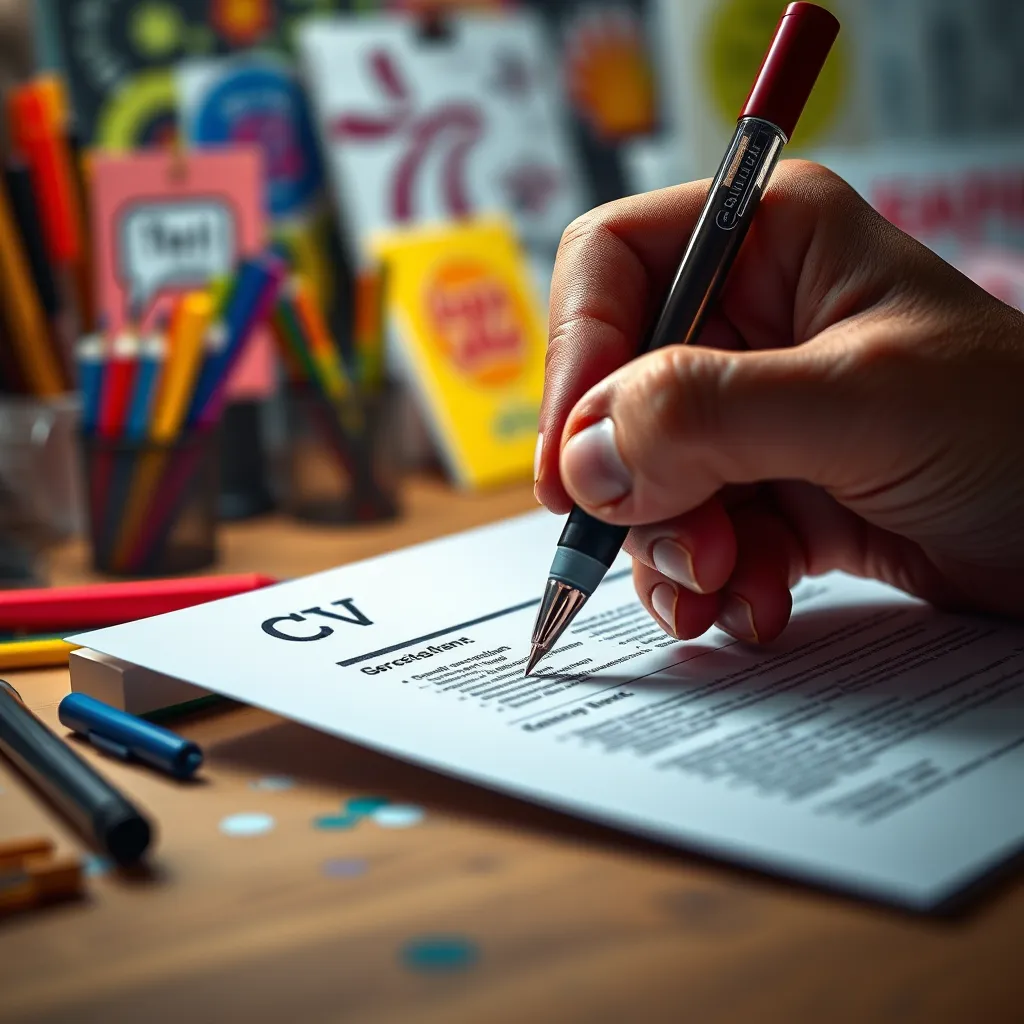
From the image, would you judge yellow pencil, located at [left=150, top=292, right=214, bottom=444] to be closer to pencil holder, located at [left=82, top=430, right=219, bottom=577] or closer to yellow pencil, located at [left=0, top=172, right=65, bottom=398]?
pencil holder, located at [left=82, top=430, right=219, bottom=577]

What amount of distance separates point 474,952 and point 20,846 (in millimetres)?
136

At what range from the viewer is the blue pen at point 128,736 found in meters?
0.44

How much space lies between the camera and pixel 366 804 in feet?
1.36

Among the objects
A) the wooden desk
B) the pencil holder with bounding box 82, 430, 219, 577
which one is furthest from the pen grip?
the pencil holder with bounding box 82, 430, 219, 577

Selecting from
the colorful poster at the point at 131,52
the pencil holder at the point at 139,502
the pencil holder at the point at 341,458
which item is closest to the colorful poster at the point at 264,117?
the colorful poster at the point at 131,52

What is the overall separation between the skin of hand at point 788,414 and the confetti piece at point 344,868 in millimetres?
162

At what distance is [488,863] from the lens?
1.23 feet

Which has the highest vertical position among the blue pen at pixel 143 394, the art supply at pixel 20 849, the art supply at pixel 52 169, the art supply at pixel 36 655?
the art supply at pixel 52 169

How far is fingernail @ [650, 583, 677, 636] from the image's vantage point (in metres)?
0.51

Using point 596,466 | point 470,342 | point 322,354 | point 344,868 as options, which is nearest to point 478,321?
point 470,342

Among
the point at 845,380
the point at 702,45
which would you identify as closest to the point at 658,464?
the point at 845,380

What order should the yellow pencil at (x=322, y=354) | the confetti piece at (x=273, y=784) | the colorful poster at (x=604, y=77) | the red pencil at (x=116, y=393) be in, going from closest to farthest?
1. the confetti piece at (x=273, y=784)
2. the red pencil at (x=116, y=393)
3. the yellow pencil at (x=322, y=354)
4. the colorful poster at (x=604, y=77)

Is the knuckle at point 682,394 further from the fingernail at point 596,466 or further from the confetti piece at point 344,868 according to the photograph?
the confetti piece at point 344,868

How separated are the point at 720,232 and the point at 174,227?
19.1 inches
